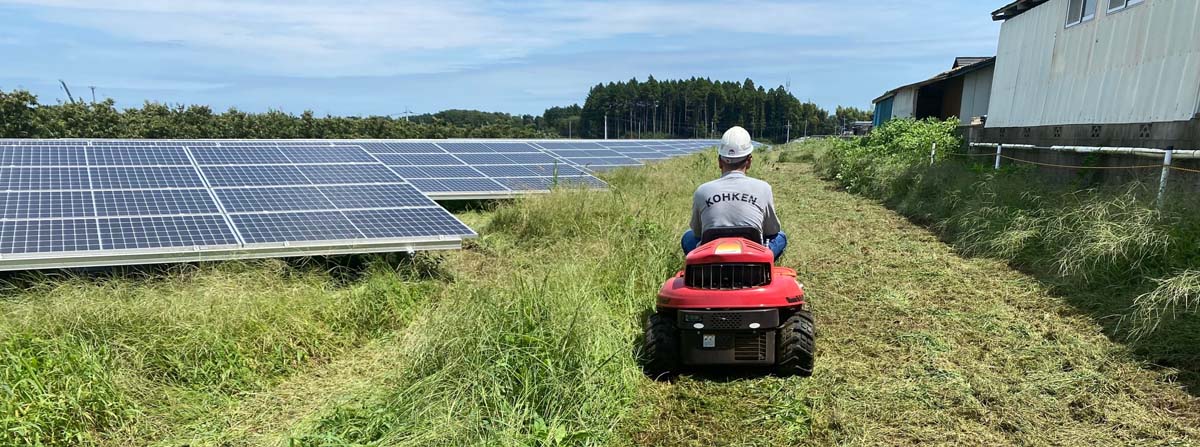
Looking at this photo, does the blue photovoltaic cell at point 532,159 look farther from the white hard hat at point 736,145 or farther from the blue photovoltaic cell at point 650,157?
the white hard hat at point 736,145

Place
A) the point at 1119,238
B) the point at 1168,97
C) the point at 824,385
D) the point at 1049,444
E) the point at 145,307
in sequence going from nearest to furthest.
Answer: the point at 1049,444
the point at 824,385
the point at 145,307
the point at 1119,238
the point at 1168,97

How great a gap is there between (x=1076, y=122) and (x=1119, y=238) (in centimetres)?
446

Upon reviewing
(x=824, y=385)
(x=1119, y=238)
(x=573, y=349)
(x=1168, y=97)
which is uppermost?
(x=1168, y=97)

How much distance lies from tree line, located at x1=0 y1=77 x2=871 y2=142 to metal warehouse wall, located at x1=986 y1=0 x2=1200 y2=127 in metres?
30.1

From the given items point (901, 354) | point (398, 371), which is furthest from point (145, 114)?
point (901, 354)

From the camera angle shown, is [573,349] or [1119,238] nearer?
[573,349]

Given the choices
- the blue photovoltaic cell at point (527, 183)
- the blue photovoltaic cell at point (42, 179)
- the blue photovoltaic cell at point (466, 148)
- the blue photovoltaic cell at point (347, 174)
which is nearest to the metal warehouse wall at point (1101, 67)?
the blue photovoltaic cell at point (527, 183)

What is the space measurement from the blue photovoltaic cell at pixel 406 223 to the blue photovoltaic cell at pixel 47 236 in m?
2.14

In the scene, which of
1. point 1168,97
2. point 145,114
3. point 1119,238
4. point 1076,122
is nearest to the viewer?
point 1119,238

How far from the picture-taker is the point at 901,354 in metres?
3.93

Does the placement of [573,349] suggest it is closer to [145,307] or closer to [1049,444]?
[1049,444]

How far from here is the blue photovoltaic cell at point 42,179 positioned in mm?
6465

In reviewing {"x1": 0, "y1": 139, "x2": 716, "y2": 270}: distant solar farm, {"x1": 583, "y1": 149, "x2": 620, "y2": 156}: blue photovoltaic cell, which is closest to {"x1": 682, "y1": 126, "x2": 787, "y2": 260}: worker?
{"x1": 0, "y1": 139, "x2": 716, "y2": 270}: distant solar farm

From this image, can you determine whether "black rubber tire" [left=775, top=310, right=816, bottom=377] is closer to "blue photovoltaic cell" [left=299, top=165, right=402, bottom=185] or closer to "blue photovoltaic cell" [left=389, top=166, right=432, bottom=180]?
"blue photovoltaic cell" [left=299, top=165, right=402, bottom=185]
